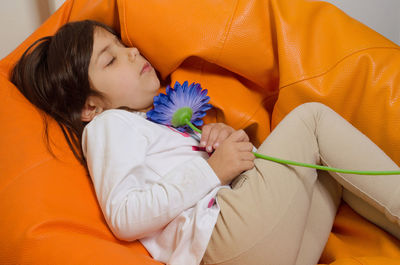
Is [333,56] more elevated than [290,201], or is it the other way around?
[333,56]

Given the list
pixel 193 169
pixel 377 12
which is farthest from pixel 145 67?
pixel 377 12

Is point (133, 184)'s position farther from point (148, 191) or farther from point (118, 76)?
point (118, 76)

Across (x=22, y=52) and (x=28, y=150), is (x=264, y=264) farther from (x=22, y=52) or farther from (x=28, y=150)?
(x=22, y=52)

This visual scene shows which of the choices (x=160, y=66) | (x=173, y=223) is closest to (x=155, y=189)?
(x=173, y=223)

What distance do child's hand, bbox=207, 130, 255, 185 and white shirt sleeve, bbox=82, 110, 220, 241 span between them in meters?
0.03

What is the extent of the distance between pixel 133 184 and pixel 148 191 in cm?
5

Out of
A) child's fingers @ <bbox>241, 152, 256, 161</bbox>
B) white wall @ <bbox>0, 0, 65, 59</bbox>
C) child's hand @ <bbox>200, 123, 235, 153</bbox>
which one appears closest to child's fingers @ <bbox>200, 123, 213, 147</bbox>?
child's hand @ <bbox>200, 123, 235, 153</bbox>

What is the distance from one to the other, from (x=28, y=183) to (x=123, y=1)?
1.82ft

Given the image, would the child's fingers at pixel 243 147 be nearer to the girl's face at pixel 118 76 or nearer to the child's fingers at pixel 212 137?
the child's fingers at pixel 212 137

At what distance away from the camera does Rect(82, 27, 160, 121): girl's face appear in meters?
0.97

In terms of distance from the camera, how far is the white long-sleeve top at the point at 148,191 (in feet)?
2.48

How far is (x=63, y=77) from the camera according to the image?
968 mm

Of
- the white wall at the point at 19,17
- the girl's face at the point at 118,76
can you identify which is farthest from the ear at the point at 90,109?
the white wall at the point at 19,17

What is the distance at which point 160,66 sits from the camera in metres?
1.07
